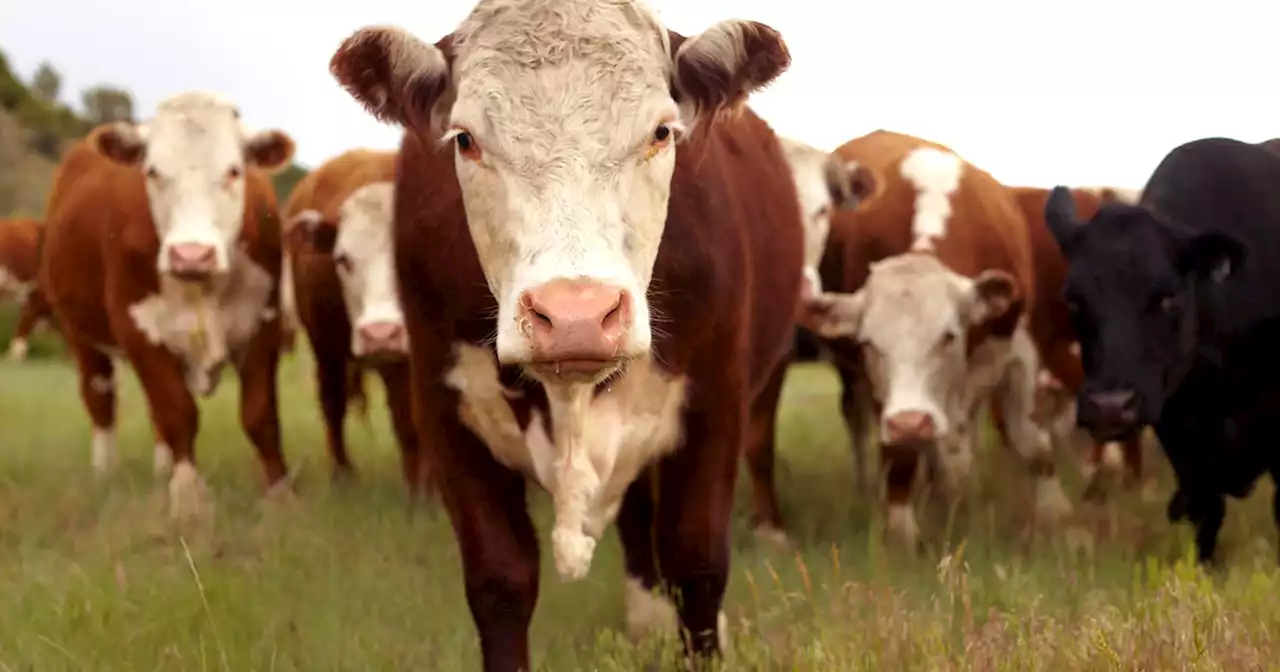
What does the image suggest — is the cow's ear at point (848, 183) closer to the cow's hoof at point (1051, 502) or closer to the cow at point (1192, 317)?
the cow at point (1192, 317)

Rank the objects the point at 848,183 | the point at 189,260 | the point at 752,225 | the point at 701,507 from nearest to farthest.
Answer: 1. the point at 701,507
2. the point at 752,225
3. the point at 189,260
4. the point at 848,183

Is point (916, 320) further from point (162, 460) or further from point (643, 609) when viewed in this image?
point (162, 460)

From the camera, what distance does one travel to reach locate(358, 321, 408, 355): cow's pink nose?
16.5ft

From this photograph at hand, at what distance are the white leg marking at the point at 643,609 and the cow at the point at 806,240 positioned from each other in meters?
1.42

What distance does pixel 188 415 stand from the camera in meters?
5.36

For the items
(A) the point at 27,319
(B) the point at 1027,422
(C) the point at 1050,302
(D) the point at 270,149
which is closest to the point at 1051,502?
(B) the point at 1027,422

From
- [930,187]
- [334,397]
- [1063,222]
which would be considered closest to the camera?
[1063,222]

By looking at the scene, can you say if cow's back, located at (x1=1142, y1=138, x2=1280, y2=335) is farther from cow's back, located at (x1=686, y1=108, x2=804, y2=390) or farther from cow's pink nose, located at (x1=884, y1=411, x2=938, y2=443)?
cow's back, located at (x1=686, y1=108, x2=804, y2=390)

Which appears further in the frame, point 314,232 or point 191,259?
point 314,232

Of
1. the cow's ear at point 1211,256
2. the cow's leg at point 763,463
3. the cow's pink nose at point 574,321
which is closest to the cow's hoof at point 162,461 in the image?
the cow's leg at point 763,463

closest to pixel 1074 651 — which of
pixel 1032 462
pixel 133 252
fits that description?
pixel 1032 462

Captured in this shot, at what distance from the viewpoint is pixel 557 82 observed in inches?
84.4

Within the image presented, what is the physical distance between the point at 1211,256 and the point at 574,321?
313 centimetres

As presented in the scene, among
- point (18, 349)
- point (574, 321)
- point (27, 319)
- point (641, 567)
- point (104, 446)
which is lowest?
point (18, 349)
